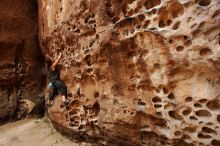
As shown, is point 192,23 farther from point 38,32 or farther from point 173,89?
point 38,32

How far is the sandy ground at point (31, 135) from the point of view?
595 centimetres

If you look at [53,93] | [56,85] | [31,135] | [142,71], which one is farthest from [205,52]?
[31,135]

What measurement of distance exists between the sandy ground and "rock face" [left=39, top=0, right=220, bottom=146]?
1.19ft

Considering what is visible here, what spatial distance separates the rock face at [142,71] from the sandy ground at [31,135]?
14.2 inches

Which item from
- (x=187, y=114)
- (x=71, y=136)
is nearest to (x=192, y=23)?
(x=187, y=114)

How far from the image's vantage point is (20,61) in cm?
783

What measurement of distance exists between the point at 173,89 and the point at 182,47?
1.85 feet

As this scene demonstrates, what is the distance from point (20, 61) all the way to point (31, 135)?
89.5 inches

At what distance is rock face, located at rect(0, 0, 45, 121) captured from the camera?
7574 mm

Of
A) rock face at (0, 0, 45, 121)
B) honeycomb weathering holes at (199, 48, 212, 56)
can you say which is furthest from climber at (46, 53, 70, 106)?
honeycomb weathering holes at (199, 48, 212, 56)

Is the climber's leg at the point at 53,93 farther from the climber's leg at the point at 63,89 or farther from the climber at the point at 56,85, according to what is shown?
the climber's leg at the point at 63,89

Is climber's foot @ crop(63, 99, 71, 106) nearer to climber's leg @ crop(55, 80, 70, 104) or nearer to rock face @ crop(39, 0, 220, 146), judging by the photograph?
climber's leg @ crop(55, 80, 70, 104)

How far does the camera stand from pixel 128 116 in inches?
175

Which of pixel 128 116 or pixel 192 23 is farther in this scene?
pixel 128 116
